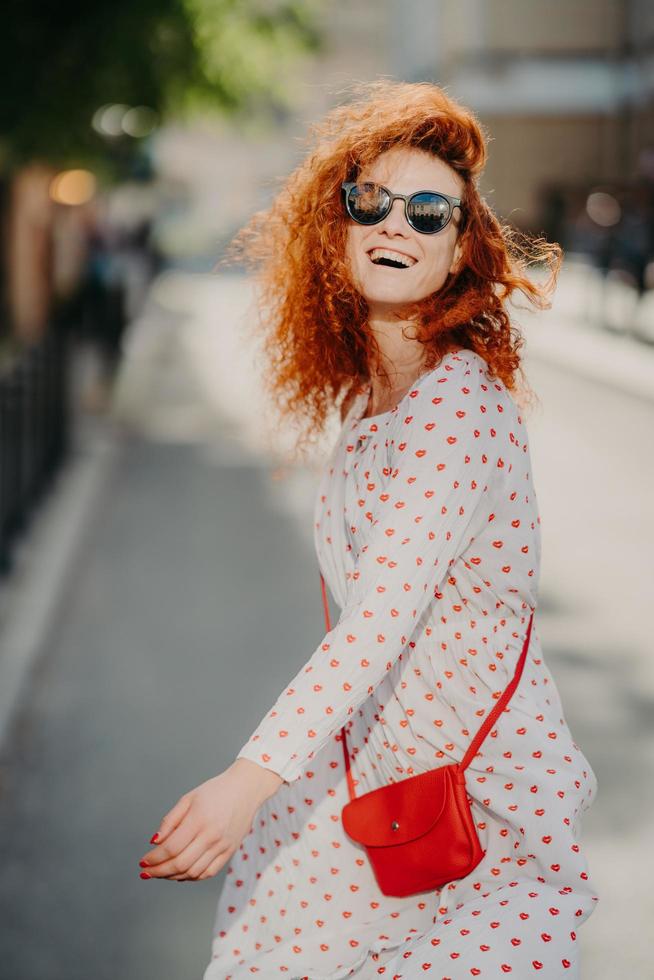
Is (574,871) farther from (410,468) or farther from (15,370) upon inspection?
(15,370)

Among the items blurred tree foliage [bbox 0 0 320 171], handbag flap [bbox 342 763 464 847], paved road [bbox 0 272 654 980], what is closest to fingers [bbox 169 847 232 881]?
handbag flap [bbox 342 763 464 847]

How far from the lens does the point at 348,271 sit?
2215mm

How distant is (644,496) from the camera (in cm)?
970

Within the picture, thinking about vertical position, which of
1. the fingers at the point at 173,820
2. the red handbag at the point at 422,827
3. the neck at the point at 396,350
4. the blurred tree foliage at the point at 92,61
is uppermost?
the blurred tree foliage at the point at 92,61

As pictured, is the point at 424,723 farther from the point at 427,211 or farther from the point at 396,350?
the point at 427,211

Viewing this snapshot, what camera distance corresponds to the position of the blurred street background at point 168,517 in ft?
13.0

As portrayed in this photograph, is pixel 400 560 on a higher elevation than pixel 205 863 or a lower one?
higher

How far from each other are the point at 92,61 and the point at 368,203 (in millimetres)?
11390

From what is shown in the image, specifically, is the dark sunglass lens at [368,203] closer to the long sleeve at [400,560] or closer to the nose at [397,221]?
the nose at [397,221]

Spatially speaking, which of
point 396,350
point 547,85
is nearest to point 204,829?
point 396,350

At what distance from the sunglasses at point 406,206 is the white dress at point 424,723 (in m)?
0.21

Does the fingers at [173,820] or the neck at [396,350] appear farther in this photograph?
the neck at [396,350]

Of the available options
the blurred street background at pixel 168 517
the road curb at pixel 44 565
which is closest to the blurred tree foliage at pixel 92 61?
the blurred street background at pixel 168 517

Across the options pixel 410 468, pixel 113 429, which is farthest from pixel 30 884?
pixel 113 429
